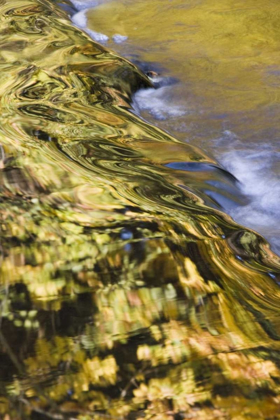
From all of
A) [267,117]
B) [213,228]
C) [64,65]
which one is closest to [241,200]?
[213,228]

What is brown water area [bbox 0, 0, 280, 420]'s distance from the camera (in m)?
1.40

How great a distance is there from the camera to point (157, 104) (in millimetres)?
4207

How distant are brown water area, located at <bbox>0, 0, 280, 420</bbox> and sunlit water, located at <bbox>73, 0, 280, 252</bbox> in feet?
2.33

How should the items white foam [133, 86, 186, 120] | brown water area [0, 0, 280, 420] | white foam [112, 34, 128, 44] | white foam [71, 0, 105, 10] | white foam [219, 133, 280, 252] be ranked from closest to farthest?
brown water area [0, 0, 280, 420] → white foam [219, 133, 280, 252] → white foam [133, 86, 186, 120] → white foam [112, 34, 128, 44] → white foam [71, 0, 105, 10]

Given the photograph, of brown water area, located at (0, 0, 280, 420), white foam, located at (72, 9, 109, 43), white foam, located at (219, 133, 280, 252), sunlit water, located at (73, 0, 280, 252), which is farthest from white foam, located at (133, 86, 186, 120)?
white foam, located at (72, 9, 109, 43)

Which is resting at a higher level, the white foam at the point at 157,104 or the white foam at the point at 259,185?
the white foam at the point at 157,104

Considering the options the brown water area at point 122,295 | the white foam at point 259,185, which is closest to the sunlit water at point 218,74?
Result: the white foam at point 259,185

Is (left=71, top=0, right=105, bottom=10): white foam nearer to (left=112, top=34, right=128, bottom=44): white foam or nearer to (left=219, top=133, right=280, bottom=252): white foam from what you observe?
(left=112, top=34, right=128, bottom=44): white foam

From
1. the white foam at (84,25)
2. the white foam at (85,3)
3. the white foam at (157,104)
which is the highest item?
the white foam at (85,3)

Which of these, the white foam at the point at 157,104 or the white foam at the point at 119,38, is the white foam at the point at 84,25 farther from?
the white foam at the point at 157,104

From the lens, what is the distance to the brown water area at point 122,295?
1396mm

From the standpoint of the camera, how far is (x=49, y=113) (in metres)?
2.97

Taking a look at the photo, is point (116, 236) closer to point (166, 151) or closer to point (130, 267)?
point (130, 267)

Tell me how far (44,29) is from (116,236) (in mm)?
3524
